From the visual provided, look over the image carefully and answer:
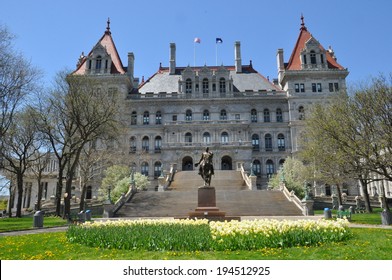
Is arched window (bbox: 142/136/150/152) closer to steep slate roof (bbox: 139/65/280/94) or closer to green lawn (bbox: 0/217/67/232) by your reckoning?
steep slate roof (bbox: 139/65/280/94)

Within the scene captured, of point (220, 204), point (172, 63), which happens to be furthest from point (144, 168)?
point (220, 204)

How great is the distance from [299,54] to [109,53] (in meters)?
33.5

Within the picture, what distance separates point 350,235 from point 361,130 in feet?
51.2

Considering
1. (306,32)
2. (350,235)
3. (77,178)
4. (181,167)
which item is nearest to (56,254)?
(350,235)

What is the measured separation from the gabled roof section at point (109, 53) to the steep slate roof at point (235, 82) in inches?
212

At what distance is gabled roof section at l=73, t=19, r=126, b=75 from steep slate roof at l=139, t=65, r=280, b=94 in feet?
17.7

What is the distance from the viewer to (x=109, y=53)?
56969mm

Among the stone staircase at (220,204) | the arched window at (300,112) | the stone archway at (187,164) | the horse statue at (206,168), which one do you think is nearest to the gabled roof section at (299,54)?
the arched window at (300,112)

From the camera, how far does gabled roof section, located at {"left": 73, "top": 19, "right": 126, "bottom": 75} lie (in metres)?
53.7

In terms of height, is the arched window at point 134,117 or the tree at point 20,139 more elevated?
the arched window at point 134,117

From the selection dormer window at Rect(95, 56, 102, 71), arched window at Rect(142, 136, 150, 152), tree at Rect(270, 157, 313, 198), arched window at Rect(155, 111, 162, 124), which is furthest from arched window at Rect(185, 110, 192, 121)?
tree at Rect(270, 157, 313, 198)

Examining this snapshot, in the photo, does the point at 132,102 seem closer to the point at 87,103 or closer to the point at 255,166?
the point at 255,166

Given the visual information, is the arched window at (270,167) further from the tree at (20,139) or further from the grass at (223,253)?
the grass at (223,253)

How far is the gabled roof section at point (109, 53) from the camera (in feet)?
176
